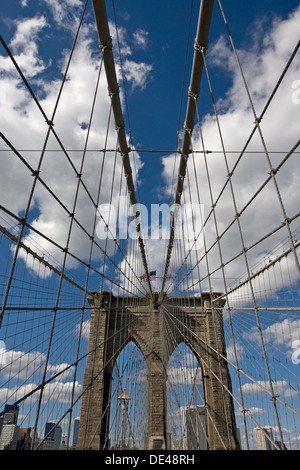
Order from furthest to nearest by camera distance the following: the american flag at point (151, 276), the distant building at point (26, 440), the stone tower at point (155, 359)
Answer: the american flag at point (151, 276) < the stone tower at point (155, 359) < the distant building at point (26, 440)

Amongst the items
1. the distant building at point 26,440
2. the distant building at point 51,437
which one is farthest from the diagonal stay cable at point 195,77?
the distant building at point 26,440

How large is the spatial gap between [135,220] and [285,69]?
10.3m

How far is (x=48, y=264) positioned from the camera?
462 centimetres

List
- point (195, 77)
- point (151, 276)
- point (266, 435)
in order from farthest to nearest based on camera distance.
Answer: point (151, 276) < point (195, 77) < point (266, 435)

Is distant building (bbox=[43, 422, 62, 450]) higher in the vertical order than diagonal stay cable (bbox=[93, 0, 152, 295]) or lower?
lower

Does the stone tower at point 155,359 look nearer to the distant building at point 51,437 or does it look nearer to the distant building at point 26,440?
the distant building at point 51,437

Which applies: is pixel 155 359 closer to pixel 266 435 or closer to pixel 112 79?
pixel 112 79

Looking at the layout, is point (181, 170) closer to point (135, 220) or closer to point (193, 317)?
point (135, 220)

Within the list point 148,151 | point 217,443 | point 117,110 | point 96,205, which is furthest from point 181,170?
point 217,443

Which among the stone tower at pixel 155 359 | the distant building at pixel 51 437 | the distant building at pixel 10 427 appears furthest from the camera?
the stone tower at pixel 155 359

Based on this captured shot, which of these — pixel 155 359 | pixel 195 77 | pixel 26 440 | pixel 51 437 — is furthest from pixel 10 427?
pixel 155 359

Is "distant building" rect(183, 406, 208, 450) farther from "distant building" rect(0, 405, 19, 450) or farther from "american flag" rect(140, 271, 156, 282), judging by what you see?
"american flag" rect(140, 271, 156, 282)

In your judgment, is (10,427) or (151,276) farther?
(151,276)

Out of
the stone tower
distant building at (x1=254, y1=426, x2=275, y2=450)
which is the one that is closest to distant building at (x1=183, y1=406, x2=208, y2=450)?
distant building at (x1=254, y1=426, x2=275, y2=450)
